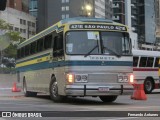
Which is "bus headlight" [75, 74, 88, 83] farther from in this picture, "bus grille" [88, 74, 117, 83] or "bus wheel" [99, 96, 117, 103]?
"bus wheel" [99, 96, 117, 103]

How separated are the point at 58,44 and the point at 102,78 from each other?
2379 millimetres

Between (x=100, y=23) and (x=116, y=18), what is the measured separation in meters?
179

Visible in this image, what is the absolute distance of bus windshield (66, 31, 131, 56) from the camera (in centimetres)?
1766

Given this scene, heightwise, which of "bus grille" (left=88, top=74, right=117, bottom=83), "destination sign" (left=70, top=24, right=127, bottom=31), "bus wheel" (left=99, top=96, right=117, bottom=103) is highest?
"destination sign" (left=70, top=24, right=127, bottom=31)

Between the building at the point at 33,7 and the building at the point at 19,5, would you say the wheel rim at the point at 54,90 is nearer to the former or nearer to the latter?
the building at the point at 19,5

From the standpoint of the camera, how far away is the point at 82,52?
57.8 ft

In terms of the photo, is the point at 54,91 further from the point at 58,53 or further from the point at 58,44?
the point at 58,44

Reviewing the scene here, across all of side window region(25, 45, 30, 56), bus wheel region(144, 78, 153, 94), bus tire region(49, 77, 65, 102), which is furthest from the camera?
bus wheel region(144, 78, 153, 94)

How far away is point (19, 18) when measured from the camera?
144250 mm

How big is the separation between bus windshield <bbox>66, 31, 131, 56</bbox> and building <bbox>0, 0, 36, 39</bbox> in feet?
384

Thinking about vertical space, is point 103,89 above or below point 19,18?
below

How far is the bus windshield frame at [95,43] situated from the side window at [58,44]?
47 centimetres

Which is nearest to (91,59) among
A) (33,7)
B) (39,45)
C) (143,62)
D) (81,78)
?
(81,78)

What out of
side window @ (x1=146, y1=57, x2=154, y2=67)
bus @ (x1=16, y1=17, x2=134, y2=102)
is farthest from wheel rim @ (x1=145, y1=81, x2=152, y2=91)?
bus @ (x1=16, y1=17, x2=134, y2=102)
